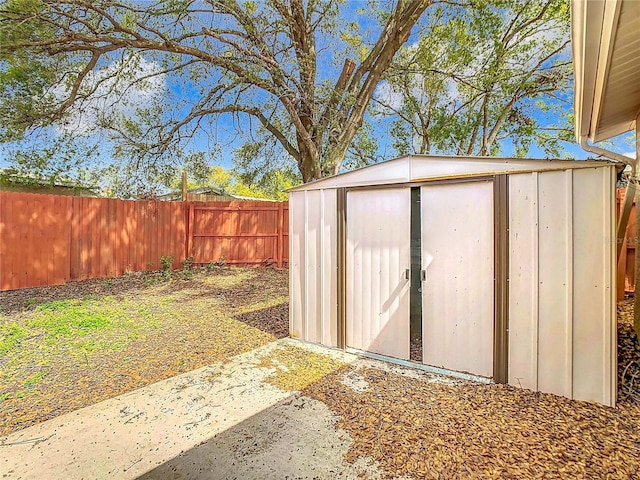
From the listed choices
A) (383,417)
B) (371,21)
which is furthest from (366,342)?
(371,21)

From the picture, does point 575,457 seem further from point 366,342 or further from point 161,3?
point 161,3

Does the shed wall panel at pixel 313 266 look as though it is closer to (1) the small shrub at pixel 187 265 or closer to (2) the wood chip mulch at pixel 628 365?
(2) the wood chip mulch at pixel 628 365

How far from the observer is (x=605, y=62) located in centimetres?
218

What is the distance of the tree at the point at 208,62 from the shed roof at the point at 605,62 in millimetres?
4374

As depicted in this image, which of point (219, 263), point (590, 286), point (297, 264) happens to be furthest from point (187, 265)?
point (590, 286)

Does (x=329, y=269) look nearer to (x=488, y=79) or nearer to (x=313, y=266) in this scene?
(x=313, y=266)

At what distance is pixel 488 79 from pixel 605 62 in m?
5.95

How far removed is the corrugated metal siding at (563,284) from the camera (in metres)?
2.51

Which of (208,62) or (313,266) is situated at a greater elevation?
(208,62)

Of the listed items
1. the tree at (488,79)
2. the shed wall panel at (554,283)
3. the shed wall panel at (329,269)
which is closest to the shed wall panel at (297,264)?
the shed wall panel at (329,269)

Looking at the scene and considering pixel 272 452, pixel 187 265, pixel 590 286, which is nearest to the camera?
pixel 272 452

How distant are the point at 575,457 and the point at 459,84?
8926 mm

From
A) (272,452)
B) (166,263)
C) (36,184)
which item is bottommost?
(272,452)

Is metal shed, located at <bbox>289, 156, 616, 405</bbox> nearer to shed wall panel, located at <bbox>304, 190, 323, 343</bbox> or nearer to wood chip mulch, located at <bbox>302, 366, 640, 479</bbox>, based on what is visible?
shed wall panel, located at <bbox>304, 190, 323, 343</bbox>
